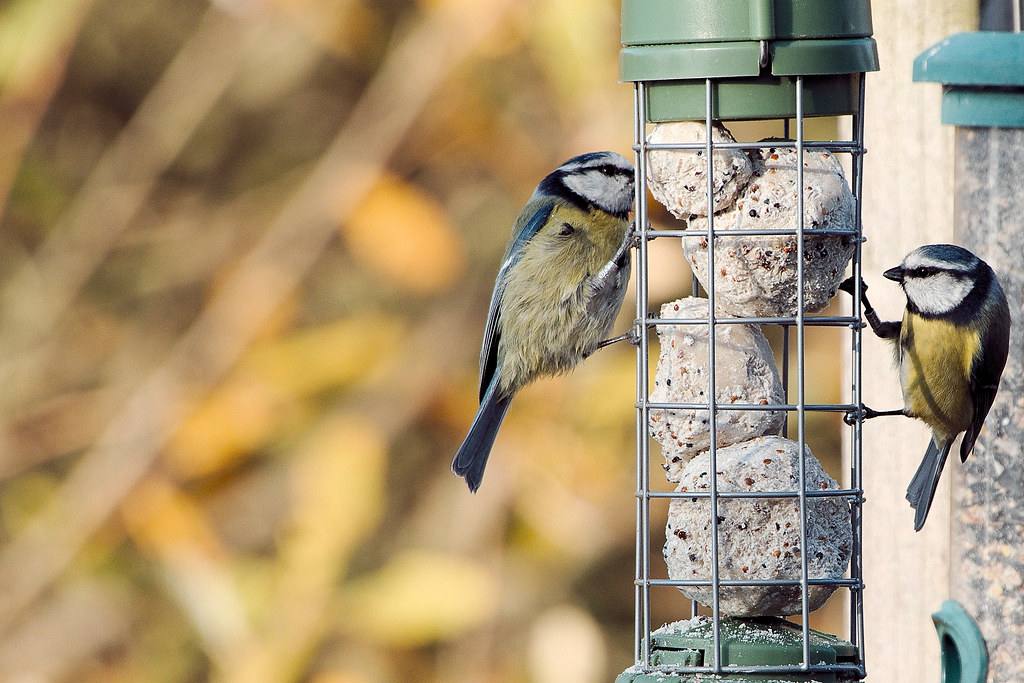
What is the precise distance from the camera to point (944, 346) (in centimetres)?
276

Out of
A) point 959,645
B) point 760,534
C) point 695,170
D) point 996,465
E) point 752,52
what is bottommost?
point 959,645

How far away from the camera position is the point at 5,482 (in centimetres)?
414

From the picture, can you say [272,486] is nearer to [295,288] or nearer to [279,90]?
[295,288]

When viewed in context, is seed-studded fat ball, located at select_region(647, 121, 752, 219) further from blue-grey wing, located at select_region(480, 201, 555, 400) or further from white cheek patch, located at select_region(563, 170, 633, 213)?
blue-grey wing, located at select_region(480, 201, 555, 400)

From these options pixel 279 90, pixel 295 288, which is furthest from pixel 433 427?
pixel 279 90

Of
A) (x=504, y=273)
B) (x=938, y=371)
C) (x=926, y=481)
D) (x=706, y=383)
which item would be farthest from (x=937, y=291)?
(x=504, y=273)

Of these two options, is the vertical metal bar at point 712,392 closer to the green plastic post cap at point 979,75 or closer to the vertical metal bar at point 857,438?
the vertical metal bar at point 857,438

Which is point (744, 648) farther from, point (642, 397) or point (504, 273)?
point (504, 273)

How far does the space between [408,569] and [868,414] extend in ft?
6.27

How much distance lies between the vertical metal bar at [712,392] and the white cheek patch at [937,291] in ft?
2.16

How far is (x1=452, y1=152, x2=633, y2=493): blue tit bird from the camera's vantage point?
9.45 feet

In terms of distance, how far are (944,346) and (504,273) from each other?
114 centimetres

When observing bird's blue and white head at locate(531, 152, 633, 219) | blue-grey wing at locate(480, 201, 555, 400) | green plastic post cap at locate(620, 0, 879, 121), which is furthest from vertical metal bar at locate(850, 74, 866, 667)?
blue-grey wing at locate(480, 201, 555, 400)

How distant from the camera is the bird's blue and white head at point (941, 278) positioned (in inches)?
96.7
